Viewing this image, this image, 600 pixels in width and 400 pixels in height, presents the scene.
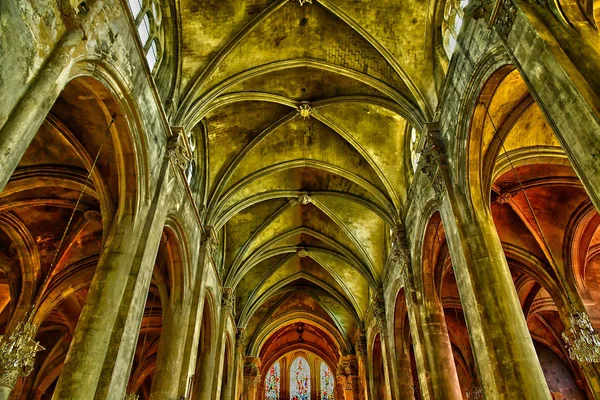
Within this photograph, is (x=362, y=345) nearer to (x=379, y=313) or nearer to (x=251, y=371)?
(x=379, y=313)

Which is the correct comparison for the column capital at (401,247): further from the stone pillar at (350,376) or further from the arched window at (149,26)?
the stone pillar at (350,376)

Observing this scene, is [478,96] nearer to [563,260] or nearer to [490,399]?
[490,399]

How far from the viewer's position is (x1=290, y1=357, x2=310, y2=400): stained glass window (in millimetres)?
31672

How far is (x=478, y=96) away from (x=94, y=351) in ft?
28.9

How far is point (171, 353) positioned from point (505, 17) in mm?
10672

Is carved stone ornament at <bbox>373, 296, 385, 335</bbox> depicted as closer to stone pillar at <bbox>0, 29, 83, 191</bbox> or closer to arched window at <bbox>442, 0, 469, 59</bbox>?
arched window at <bbox>442, 0, 469, 59</bbox>

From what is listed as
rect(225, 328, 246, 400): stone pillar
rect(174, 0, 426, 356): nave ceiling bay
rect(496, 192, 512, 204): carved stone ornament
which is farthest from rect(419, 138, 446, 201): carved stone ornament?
rect(225, 328, 246, 400): stone pillar

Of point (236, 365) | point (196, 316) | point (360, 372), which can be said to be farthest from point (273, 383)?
point (196, 316)

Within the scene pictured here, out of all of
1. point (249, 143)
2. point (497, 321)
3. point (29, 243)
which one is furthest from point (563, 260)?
point (29, 243)

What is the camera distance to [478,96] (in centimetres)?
881

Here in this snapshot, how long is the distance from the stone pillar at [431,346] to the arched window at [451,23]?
718 cm

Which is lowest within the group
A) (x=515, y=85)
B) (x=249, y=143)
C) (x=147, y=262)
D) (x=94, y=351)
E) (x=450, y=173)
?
(x=94, y=351)

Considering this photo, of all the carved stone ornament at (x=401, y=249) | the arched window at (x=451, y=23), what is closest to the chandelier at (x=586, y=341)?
the carved stone ornament at (x=401, y=249)

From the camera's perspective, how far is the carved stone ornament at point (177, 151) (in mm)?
10280
